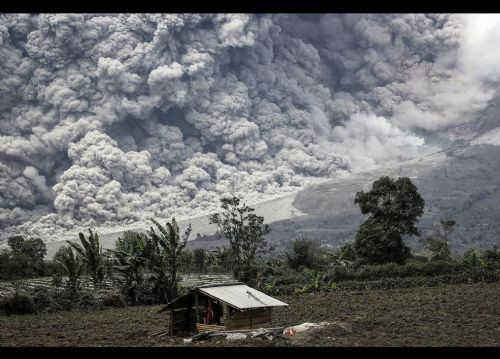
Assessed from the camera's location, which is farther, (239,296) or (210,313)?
(239,296)

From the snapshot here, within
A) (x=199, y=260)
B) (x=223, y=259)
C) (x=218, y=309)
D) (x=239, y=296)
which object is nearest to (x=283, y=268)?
(x=223, y=259)

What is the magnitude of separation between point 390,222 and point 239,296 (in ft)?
104

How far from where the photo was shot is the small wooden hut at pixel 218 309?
78.2ft

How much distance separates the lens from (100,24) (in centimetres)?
18775

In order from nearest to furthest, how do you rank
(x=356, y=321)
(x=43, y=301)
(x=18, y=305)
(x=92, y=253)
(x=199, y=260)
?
(x=356, y=321) → (x=18, y=305) → (x=43, y=301) → (x=92, y=253) → (x=199, y=260)

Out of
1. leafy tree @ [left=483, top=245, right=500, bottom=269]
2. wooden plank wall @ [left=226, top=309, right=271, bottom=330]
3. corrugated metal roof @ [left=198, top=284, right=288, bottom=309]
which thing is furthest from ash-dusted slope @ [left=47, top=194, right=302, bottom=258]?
→ wooden plank wall @ [left=226, top=309, right=271, bottom=330]

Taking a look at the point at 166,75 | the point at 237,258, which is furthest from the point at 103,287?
the point at 166,75

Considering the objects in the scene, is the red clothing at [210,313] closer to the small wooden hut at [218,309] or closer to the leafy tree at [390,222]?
the small wooden hut at [218,309]

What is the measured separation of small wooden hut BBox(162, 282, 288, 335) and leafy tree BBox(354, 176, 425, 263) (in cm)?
2883

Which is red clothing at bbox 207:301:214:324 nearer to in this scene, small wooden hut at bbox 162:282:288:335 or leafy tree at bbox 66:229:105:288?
small wooden hut at bbox 162:282:288:335

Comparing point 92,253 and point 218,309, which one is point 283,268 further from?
point 218,309

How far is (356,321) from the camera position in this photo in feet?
87.2

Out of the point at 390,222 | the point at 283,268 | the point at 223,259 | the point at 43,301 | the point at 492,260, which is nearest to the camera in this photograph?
the point at 43,301
